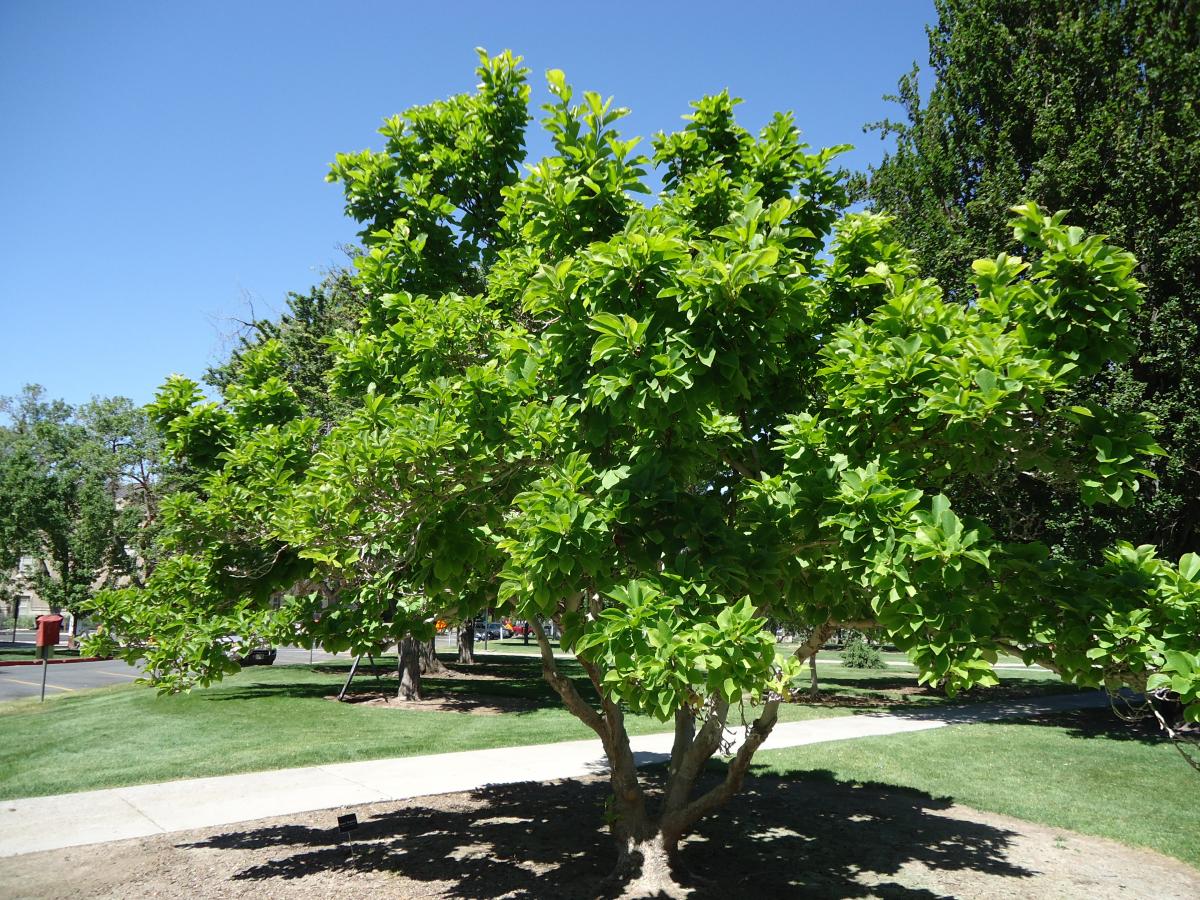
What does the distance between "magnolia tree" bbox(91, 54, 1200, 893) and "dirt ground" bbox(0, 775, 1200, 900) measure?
3.59ft

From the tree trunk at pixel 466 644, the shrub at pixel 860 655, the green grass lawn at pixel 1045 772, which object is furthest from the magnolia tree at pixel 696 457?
the shrub at pixel 860 655

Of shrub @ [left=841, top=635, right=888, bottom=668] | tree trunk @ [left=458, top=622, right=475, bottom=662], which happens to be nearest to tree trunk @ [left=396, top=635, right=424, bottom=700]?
tree trunk @ [left=458, top=622, right=475, bottom=662]

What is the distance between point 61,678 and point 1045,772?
30.7m

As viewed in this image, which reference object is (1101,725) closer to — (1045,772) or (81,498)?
(1045,772)

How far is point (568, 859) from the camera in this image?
7414 mm

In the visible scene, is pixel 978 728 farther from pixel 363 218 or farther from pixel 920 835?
pixel 363 218

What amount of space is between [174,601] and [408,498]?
9.49 ft

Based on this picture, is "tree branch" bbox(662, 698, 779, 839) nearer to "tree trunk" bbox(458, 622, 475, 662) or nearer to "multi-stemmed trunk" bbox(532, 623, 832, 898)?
"multi-stemmed trunk" bbox(532, 623, 832, 898)

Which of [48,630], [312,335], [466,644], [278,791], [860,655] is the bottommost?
[860,655]

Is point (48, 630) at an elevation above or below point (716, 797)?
above

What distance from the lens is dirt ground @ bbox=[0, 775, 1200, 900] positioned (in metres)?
6.59

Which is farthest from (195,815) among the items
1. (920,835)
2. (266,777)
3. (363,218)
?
(920,835)

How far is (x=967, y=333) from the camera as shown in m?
4.10

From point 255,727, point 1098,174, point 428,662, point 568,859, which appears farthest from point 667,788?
point 428,662
